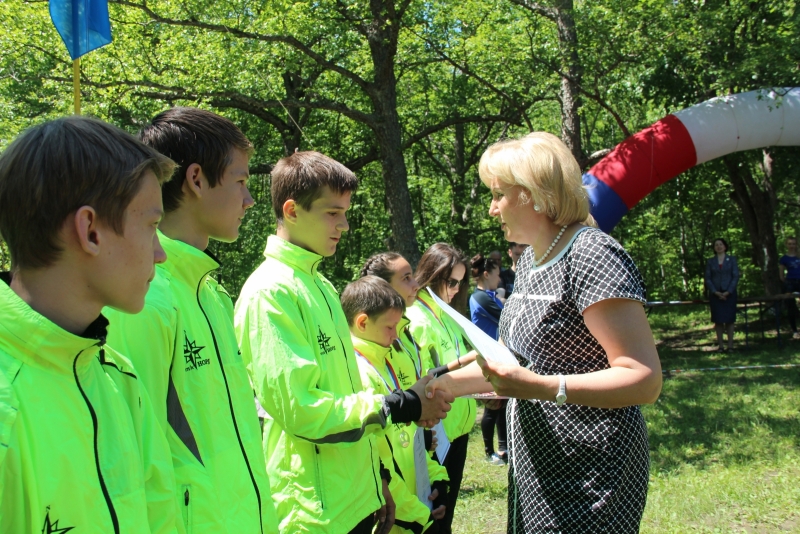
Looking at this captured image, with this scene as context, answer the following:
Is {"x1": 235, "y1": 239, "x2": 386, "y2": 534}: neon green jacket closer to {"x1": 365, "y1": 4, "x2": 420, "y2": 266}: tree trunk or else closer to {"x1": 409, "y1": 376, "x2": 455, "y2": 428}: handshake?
{"x1": 409, "y1": 376, "x2": 455, "y2": 428}: handshake

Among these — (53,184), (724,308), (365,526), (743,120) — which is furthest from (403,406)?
(724,308)

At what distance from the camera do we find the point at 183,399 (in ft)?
6.07

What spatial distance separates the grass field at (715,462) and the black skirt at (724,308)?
5.46 ft

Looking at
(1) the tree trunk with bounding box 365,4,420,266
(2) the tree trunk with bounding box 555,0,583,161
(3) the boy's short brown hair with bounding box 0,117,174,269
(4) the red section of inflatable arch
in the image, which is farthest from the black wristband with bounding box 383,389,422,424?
(2) the tree trunk with bounding box 555,0,583,161

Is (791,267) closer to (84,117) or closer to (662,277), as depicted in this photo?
(662,277)

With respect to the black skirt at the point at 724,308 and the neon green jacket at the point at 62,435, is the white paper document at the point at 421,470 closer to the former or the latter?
the neon green jacket at the point at 62,435

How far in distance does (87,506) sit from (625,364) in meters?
1.48

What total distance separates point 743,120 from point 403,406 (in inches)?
Answer: 368

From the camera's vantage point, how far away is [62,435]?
51.4 inches

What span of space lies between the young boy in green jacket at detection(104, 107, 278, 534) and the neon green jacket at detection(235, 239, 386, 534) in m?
0.25

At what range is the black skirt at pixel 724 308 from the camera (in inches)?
504

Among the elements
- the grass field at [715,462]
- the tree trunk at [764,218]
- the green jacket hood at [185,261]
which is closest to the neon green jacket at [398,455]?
the green jacket hood at [185,261]

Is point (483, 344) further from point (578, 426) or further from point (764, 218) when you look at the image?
point (764, 218)

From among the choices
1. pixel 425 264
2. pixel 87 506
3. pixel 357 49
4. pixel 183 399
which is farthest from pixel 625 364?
pixel 357 49
